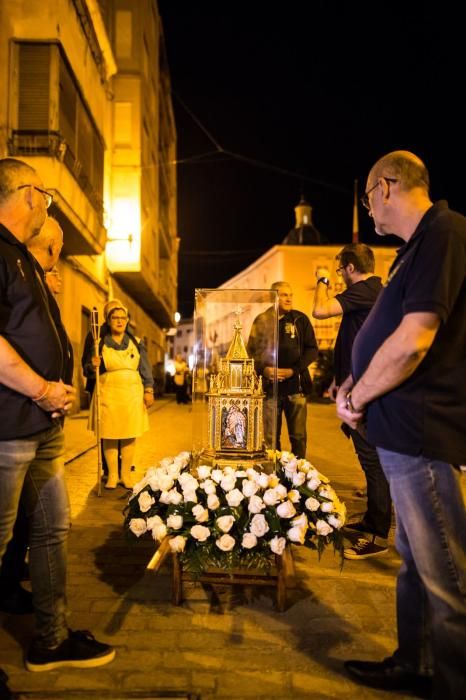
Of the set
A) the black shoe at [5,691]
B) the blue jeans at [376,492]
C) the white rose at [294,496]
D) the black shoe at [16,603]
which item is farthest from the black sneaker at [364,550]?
the black shoe at [5,691]

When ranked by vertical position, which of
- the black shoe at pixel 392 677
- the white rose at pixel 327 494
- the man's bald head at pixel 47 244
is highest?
the man's bald head at pixel 47 244

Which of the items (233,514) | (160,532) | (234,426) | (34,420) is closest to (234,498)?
(233,514)

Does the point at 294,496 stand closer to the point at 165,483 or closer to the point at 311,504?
the point at 311,504

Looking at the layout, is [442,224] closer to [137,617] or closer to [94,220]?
[137,617]

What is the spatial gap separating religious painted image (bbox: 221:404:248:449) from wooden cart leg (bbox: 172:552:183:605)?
134 cm

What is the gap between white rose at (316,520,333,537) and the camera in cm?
345

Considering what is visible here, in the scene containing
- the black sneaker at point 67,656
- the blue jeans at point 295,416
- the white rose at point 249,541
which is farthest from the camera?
the blue jeans at point 295,416

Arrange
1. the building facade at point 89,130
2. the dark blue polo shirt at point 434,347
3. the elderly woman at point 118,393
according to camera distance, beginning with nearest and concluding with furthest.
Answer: the dark blue polo shirt at point 434,347 → the elderly woman at point 118,393 → the building facade at point 89,130

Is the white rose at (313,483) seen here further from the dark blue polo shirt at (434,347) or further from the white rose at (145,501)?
the dark blue polo shirt at (434,347)

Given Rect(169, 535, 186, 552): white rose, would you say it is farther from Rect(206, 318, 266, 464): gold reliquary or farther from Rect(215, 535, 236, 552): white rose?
Rect(206, 318, 266, 464): gold reliquary

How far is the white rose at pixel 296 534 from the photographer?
3283 mm

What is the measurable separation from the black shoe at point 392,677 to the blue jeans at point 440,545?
0.34 metres

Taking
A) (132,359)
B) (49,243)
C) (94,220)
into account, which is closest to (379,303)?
(49,243)

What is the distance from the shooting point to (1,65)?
12.1 metres
